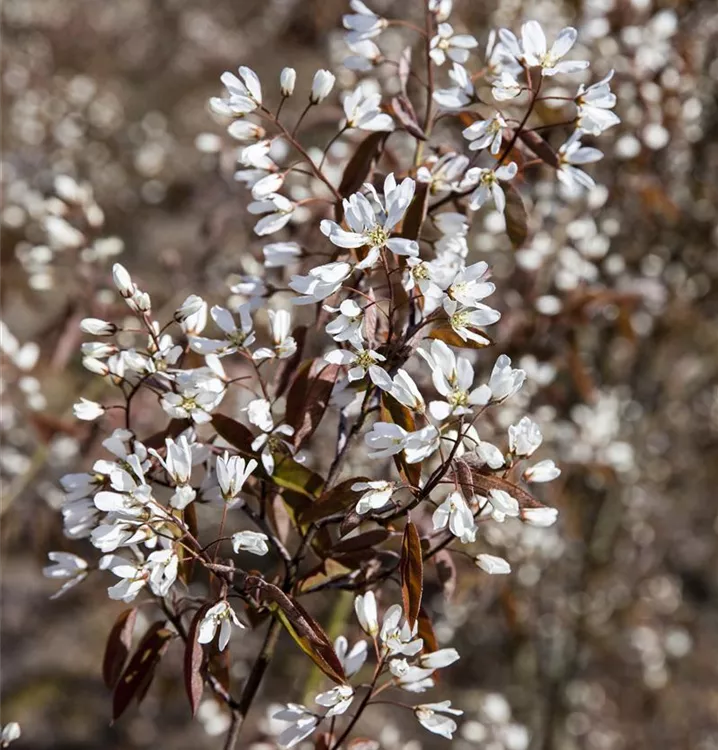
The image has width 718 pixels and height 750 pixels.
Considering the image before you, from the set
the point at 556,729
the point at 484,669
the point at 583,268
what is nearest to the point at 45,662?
the point at 484,669

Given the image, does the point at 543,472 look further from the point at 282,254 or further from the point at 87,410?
the point at 87,410

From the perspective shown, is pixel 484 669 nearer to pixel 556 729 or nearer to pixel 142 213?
pixel 556 729

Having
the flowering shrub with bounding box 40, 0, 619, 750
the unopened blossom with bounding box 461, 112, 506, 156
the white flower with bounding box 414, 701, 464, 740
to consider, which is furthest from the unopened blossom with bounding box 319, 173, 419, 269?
the white flower with bounding box 414, 701, 464, 740

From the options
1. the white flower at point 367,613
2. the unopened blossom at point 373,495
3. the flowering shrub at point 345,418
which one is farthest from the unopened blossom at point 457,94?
the white flower at point 367,613

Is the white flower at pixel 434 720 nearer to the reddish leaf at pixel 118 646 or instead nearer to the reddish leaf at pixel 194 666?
the reddish leaf at pixel 194 666

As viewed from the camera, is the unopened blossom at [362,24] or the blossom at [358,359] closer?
the blossom at [358,359]
